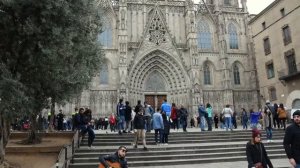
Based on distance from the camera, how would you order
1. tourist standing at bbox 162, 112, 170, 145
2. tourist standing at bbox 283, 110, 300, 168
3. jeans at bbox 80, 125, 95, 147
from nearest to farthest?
tourist standing at bbox 283, 110, 300, 168
jeans at bbox 80, 125, 95, 147
tourist standing at bbox 162, 112, 170, 145

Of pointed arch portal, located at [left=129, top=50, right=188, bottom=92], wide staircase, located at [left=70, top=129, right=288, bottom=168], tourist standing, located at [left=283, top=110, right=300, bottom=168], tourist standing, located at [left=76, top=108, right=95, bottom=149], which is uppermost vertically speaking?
pointed arch portal, located at [left=129, top=50, right=188, bottom=92]

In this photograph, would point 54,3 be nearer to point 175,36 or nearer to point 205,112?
point 205,112

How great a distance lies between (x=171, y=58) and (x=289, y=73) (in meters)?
12.4

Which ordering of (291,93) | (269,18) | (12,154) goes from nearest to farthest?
(12,154) → (291,93) → (269,18)

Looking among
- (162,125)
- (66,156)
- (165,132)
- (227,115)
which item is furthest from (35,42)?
(227,115)

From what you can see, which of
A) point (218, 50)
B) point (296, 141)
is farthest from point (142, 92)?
point (296, 141)

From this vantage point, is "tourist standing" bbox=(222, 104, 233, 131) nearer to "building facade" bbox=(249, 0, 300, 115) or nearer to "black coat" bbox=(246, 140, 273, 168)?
"building facade" bbox=(249, 0, 300, 115)

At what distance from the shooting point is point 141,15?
115 feet

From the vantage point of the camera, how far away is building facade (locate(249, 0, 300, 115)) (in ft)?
86.2

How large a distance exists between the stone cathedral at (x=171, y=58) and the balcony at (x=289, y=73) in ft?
24.9

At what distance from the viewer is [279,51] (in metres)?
28.6

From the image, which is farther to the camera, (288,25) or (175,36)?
(175,36)

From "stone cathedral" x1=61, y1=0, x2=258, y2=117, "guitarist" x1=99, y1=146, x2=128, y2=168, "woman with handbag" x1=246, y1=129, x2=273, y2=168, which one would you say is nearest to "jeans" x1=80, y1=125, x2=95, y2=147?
"guitarist" x1=99, y1=146, x2=128, y2=168

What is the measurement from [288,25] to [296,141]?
2452cm
